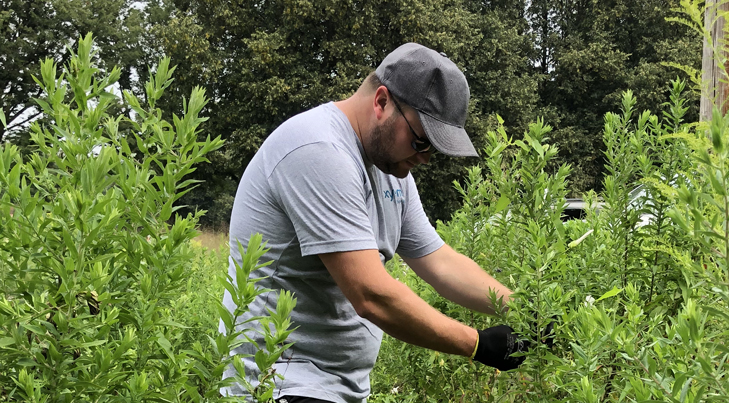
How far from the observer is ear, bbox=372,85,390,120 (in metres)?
2.56

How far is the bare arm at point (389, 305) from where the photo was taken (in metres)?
2.24

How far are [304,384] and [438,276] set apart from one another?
0.89 meters

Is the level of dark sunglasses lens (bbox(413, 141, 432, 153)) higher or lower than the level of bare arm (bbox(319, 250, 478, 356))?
higher

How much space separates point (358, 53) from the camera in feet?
85.5

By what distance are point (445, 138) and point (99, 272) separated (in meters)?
1.43

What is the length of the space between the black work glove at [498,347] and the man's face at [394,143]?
2.41ft

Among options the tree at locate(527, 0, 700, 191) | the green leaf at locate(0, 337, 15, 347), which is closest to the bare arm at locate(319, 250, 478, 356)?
the green leaf at locate(0, 337, 15, 347)

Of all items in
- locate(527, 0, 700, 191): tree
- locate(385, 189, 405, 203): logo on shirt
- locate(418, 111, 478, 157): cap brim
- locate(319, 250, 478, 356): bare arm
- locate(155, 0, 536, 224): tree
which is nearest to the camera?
locate(319, 250, 478, 356): bare arm

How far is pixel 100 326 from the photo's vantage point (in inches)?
60.9

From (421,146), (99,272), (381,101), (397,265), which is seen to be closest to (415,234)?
(421,146)

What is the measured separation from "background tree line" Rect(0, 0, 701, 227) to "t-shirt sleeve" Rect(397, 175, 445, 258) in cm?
2078

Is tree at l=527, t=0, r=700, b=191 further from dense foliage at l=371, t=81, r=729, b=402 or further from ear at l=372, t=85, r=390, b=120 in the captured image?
→ ear at l=372, t=85, r=390, b=120

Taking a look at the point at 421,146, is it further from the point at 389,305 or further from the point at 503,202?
the point at 389,305

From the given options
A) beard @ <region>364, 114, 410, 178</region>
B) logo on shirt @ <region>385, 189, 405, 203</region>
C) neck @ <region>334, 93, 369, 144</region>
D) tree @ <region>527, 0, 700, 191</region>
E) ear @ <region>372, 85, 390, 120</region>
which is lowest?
tree @ <region>527, 0, 700, 191</region>
